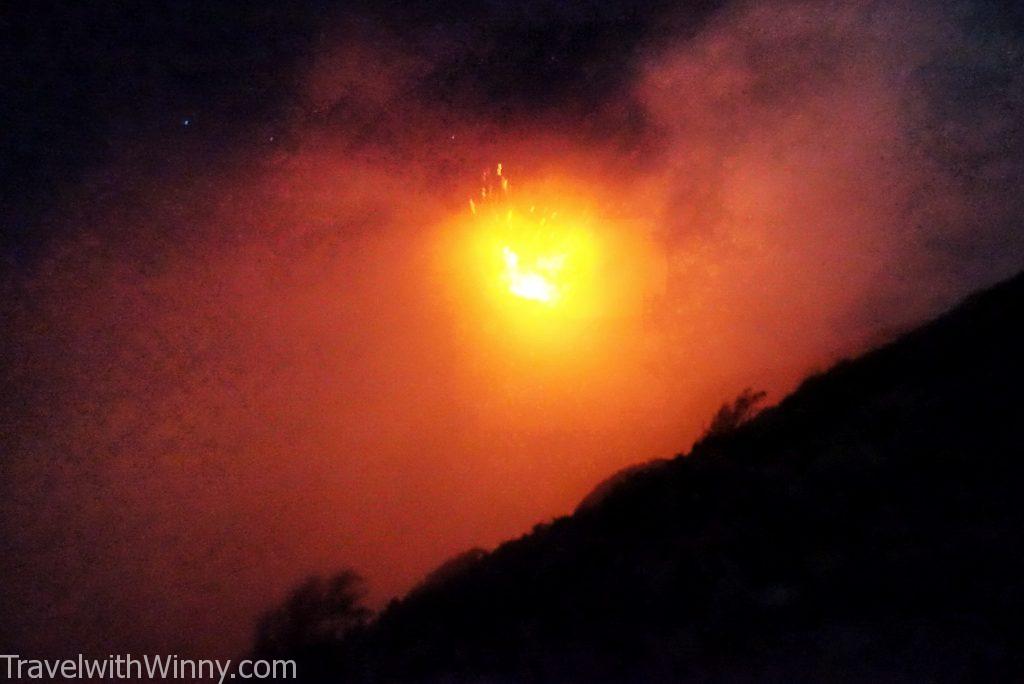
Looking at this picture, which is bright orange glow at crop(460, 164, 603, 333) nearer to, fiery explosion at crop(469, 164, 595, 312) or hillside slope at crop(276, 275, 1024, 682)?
fiery explosion at crop(469, 164, 595, 312)

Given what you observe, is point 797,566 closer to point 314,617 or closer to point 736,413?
point 736,413

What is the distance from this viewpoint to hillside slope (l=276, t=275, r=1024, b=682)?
4598 mm

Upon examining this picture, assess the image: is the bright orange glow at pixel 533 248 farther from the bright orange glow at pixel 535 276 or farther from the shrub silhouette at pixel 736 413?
the shrub silhouette at pixel 736 413

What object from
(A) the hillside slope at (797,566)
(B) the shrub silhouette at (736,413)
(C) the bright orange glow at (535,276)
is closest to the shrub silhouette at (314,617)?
(A) the hillside slope at (797,566)

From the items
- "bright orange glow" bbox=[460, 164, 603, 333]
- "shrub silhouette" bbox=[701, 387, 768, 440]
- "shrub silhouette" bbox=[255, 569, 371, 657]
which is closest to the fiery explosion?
"bright orange glow" bbox=[460, 164, 603, 333]

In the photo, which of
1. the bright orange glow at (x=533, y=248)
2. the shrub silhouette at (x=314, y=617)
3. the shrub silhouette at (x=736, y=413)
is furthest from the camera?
the bright orange glow at (x=533, y=248)

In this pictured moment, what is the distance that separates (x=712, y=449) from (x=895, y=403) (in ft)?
5.34

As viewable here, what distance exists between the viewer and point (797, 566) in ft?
16.8

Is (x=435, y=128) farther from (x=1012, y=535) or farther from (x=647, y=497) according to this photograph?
(x=1012, y=535)

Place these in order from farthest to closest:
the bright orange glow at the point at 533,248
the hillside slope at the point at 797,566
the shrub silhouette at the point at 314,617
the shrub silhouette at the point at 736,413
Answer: the bright orange glow at the point at 533,248 → the shrub silhouette at the point at 736,413 → the shrub silhouette at the point at 314,617 → the hillside slope at the point at 797,566

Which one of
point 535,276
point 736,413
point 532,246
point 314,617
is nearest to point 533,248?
point 532,246

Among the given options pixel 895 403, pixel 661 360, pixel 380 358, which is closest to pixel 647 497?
pixel 895 403

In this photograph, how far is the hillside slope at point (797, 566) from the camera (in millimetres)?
4598

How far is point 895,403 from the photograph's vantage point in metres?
6.18
